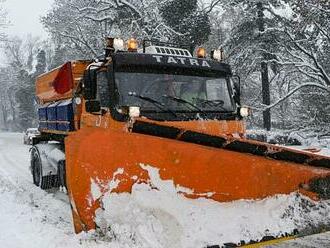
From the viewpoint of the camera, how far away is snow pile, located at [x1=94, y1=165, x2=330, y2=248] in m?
4.63

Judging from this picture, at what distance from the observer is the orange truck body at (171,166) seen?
16.0 ft

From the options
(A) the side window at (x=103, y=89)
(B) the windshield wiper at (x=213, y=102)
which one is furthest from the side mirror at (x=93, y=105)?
(B) the windshield wiper at (x=213, y=102)

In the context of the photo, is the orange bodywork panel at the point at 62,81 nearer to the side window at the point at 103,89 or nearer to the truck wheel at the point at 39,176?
the truck wheel at the point at 39,176

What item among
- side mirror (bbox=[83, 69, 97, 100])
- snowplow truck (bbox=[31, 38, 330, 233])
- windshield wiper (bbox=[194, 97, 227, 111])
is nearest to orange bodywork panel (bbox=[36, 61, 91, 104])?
snowplow truck (bbox=[31, 38, 330, 233])

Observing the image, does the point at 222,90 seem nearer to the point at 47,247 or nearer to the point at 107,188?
the point at 107,188

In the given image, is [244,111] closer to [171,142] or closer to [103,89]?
[103,89]

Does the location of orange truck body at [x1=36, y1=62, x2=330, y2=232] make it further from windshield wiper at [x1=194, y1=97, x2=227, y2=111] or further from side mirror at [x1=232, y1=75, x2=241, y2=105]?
side mirror at [x1=232, y1=75, x2=241, y2=105]

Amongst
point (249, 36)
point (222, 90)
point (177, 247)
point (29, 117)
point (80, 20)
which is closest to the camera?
point (177, 247)

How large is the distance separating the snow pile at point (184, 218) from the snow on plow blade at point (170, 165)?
3.3 inches

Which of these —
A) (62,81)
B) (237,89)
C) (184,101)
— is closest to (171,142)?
(184,101)

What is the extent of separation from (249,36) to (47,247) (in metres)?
20.9

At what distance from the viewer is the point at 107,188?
4934 mm

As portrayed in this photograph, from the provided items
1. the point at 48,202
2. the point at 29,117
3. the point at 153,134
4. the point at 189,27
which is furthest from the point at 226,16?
the point at 29,117

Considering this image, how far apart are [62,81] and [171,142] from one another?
4.44 metres
